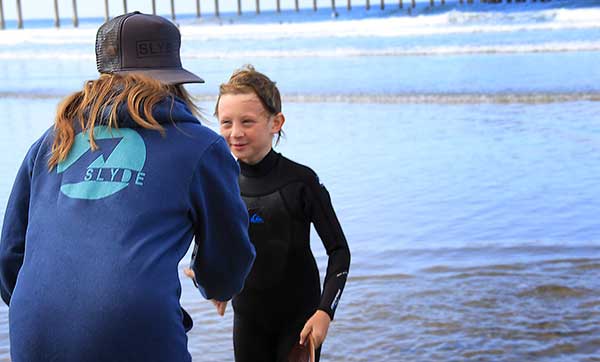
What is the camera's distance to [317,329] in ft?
9.97

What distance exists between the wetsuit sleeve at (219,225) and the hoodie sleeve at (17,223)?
414 millimetres

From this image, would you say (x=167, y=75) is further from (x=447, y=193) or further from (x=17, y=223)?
(x=447, y=193)

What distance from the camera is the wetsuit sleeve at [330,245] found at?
311 cm

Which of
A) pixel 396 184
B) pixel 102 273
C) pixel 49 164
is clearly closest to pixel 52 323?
pixel 102 273

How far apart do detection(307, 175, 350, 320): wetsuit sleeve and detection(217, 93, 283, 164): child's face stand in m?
0.25

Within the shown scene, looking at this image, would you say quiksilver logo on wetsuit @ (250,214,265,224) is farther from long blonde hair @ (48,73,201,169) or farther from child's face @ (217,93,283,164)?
long blonde hair @ (48,73,201,169)

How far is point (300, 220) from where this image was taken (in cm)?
335

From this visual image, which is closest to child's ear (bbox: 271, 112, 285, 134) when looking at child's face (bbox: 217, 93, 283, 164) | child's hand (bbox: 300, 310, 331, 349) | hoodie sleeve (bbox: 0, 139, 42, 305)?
child's face (bbox: 217, 93, 283, 164)

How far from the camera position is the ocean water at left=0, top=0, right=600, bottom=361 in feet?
15.3

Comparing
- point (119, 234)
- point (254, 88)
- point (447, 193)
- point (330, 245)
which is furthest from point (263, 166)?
point (447, 193)

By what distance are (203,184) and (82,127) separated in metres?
0.31

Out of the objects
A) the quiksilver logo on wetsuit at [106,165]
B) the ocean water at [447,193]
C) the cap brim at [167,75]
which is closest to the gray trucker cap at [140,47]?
the cap brim at [167,75]

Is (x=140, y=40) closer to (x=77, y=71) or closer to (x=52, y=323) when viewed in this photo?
(x=52, y=323)

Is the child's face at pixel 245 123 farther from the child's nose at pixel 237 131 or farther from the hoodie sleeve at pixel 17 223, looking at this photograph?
the hoodie sleeve at pixel 17 223
